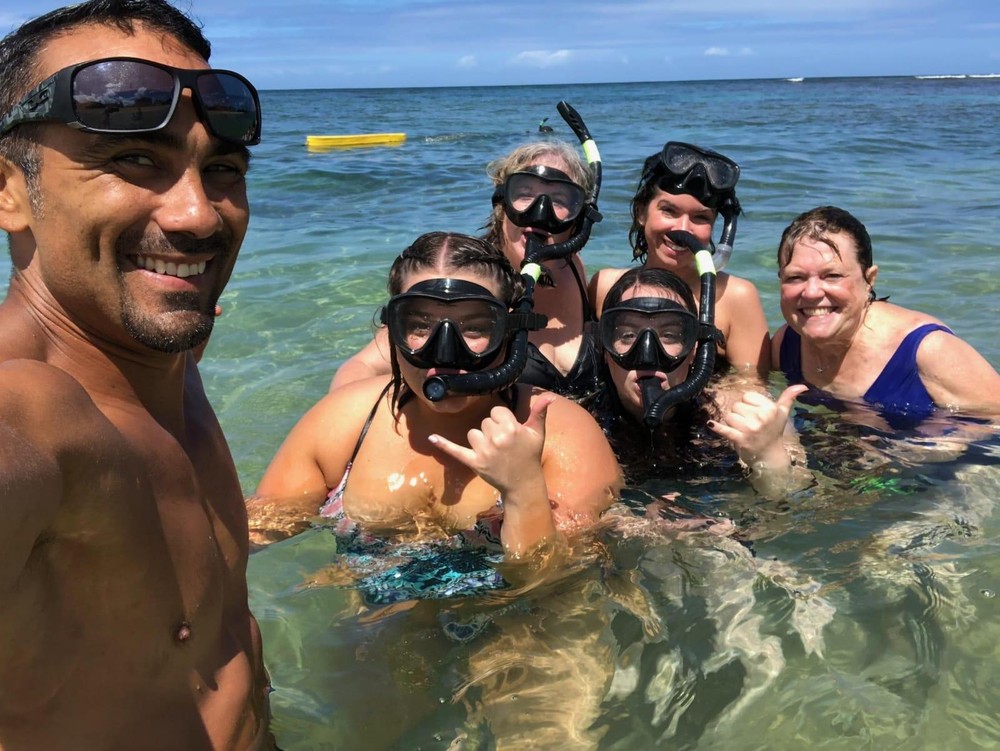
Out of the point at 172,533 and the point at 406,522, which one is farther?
the point at 406,522

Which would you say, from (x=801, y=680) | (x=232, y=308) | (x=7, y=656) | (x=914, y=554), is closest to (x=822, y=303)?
(x=914, y=554)

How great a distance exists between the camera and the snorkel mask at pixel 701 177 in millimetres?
4348

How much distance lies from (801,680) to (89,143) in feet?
7.79

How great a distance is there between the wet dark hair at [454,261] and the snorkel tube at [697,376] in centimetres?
71

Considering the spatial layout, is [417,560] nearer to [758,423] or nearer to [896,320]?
[758,423]

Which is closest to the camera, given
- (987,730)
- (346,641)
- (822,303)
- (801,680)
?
(987,730)

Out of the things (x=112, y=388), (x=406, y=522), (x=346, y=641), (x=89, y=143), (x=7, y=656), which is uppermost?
(x=89, y=143)

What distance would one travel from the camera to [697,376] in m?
3.39

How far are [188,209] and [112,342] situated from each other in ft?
0.92

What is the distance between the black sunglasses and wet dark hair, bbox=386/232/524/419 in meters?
1.31

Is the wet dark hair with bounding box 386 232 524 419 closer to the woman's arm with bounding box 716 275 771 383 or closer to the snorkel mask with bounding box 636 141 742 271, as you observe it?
the snorkel mask with bounding box 636 141 742 271

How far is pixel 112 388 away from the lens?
1.62 metres

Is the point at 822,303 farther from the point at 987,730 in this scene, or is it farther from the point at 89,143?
the point at 89,143

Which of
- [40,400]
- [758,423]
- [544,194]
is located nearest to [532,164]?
[544,194]
